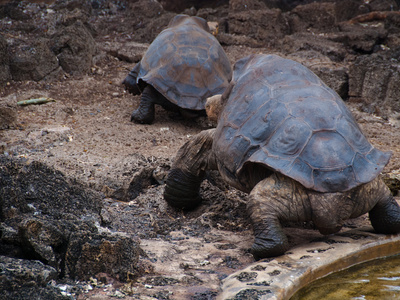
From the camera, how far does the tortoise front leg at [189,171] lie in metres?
4.13

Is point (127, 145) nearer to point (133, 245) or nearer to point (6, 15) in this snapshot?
point (133, 245)

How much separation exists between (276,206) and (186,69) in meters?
Result: 3.79

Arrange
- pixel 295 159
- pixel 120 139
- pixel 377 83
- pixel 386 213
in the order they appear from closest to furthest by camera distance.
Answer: pixel 295 159 < pixel 386 213 < pixel 120 139 < pixel 377 83

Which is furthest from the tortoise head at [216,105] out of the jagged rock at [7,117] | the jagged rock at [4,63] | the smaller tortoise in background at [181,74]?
the jagged rock at [4,63]

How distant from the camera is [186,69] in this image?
6.82 m

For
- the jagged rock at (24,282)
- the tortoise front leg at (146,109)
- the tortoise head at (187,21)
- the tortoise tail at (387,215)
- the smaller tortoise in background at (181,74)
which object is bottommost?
the tortoise front leg at (146,109)

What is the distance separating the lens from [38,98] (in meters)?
7.21

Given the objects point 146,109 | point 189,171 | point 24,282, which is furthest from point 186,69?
point 24,282

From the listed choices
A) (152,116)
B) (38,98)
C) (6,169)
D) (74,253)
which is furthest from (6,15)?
(74,253)

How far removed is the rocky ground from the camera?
271 centimetres

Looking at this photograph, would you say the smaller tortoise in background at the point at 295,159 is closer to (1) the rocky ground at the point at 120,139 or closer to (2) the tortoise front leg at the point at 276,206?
(2) the tortoise front leg at the point at 276,206

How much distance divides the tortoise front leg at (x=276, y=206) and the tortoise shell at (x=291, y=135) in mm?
137

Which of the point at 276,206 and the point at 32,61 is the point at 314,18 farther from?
the point at 276,206

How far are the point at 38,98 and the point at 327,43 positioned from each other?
473 cm
